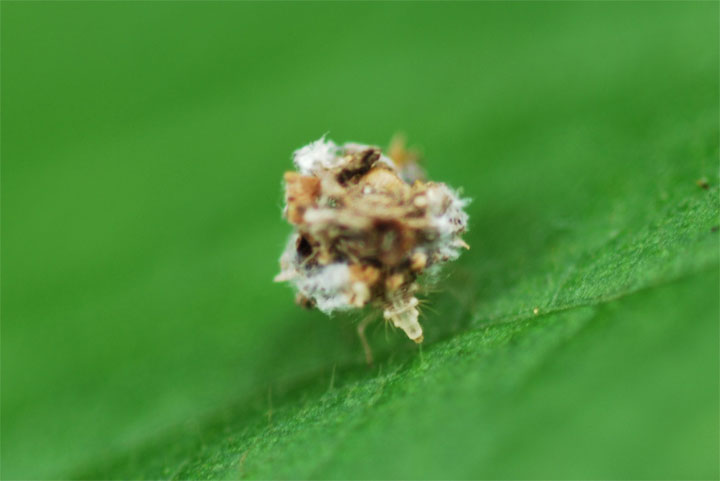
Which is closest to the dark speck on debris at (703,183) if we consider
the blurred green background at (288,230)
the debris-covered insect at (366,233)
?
the blurred green background at (288,230)

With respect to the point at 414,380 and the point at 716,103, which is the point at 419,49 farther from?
the point at 414,380

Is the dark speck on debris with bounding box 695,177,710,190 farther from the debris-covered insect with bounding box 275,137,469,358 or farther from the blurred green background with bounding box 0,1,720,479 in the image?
the debris-covered insect with bounding box 275,137,469,358

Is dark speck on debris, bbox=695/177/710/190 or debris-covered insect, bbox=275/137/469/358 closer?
debris-covered insect, bbox=275/137/469/358

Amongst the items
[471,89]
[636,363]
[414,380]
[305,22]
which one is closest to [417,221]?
[414,380]

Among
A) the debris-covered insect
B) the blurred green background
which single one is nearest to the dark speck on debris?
the blurred green background

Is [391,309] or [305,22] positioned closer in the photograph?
[391,309]

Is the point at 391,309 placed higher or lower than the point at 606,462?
higher
